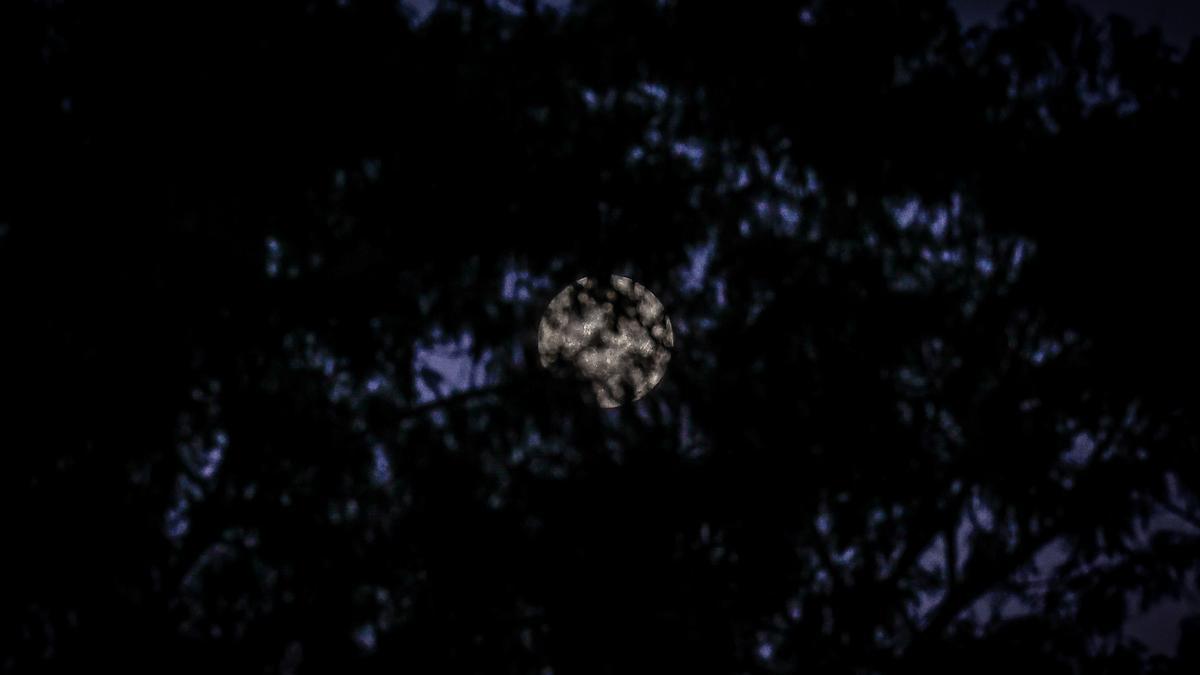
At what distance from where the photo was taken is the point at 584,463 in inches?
263

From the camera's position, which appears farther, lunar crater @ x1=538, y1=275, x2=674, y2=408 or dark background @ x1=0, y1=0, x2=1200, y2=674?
lunar crater @ x1=538, y1=275, x2=674, y2=408

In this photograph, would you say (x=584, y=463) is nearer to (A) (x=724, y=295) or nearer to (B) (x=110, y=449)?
(A) (x=724, y=295)

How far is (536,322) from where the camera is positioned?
8.12 metres

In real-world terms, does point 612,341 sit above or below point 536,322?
below

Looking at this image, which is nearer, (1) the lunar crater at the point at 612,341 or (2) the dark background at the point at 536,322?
(2) the dark background at the point at 536,322

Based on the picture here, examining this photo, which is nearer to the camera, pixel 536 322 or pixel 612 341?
pixel 612 341

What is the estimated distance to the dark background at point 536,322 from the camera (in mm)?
5859

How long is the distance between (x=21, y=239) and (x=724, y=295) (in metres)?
5.46

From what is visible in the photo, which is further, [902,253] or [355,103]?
[902,253]

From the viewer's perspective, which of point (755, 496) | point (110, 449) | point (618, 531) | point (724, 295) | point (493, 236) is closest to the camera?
point (110, 449)

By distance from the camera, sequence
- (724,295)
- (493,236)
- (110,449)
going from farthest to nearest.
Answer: (724,295), (493,236), (110,449)

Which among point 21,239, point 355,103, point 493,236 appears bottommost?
point 21,239

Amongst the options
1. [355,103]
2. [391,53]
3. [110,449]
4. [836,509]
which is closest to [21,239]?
[110,449]

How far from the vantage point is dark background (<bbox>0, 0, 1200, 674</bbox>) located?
586 centimetres
